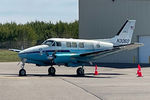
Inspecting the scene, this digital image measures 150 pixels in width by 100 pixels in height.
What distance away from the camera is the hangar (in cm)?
4556

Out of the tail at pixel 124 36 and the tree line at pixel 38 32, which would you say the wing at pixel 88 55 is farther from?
the tree line at pixel 38 32

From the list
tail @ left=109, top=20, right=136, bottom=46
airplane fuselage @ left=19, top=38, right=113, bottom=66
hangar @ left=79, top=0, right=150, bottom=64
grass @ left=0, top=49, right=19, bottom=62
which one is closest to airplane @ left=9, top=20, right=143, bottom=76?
airplane fuselage @ left=19, top=38, right=113, bottom=66

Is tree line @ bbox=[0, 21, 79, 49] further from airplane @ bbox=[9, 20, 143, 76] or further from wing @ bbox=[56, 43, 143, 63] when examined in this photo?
wing @ bbox=[56, 43, 143, 63]

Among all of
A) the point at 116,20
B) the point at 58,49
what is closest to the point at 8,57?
the point at 116,20

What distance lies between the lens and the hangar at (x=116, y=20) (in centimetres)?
4556

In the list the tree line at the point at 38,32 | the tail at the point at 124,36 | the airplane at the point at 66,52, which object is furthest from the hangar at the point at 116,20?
the tree line at the point at 38,32

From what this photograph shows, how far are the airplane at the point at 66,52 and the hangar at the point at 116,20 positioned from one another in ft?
56.2

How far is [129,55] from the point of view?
4616 centimetres

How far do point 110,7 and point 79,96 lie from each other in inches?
1290

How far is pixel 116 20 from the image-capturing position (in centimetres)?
4691

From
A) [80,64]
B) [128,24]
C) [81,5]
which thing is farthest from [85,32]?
[80,64]

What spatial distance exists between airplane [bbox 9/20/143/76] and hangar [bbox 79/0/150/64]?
56.2 ft

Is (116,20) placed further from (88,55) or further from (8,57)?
(8,57)

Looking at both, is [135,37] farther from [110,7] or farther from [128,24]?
[128,24]
